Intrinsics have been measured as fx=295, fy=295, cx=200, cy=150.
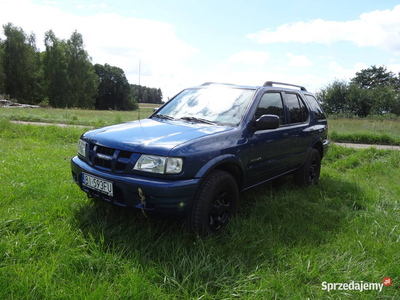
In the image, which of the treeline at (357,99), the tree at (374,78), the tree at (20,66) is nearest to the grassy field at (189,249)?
the treeline at (357,99)

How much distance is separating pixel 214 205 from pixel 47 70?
5194 centimetres

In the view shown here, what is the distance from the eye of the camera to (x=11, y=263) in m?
2.24

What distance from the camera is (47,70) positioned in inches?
1844

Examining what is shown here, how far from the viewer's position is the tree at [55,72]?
46.5 meters

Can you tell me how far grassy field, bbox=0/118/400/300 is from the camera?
6.88 feet

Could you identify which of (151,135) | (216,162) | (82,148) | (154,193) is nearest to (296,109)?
(216,162)

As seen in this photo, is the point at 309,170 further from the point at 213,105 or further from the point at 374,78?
the point at 374,78

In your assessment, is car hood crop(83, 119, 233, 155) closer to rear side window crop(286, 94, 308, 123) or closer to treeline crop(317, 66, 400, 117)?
rear side window crop(286, 94, 308, 123)

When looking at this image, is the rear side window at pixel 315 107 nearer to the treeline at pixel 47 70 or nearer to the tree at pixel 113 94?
the treeline at pixel 47 70

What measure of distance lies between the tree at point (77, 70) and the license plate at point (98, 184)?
4988cm

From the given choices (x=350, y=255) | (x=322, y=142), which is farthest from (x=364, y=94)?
(x=350, y=255)

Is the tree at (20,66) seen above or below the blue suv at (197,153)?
above

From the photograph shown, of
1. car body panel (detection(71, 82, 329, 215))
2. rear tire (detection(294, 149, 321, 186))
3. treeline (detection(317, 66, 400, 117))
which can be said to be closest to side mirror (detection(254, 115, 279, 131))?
car body panel (detection(71, 82, 329, 215))

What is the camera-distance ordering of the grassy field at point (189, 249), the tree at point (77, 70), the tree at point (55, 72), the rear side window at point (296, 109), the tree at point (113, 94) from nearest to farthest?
1. the grassy field at point (189, 249)
2. the rear side window at point (296, 109)
3. the tree at point (55, 72)
4. the tree at point (77, 70)
5. the tree at point (113, 94)
